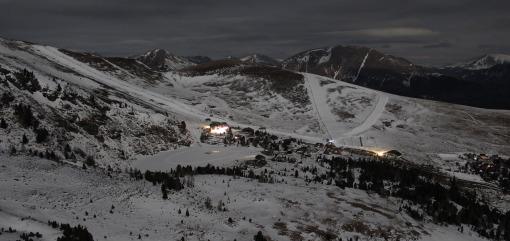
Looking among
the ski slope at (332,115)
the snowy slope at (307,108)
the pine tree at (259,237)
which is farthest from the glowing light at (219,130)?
the pine tree at (259,237)

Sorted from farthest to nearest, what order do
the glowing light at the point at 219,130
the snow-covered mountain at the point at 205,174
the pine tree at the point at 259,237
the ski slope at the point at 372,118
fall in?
the ski slope at the point at 372,118 < the glowing light at the point at 219,130 < the snow-covered mountain at the point at 205,174 < the pine tree at the point at 259,237

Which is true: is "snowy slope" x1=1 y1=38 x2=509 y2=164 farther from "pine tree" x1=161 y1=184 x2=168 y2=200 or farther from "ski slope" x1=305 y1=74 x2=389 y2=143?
"pine tree" x1=161 y1=184 x2=168 y2=200

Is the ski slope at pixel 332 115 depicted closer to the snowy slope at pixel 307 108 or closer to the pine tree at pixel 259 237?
the snowy slope at pixel 307 108

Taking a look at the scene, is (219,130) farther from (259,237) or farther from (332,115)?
(332,115)

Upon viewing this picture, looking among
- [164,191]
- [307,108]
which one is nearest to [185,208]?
[164,191]

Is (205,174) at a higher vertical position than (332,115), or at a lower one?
lower

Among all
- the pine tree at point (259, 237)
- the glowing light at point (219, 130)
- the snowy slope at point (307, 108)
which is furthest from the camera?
the snowy slope at point (307, 108)

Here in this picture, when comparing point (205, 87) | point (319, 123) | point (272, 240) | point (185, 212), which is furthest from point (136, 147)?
point (205, 87)

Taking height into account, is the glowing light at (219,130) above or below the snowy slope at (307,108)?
below

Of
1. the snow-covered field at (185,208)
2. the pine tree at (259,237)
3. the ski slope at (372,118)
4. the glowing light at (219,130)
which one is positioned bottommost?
the pine tree at (259,237)

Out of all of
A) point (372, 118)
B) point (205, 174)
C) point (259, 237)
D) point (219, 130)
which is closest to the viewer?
point (259, 237)

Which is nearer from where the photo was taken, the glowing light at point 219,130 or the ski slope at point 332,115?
the glowing light at point 219,130
